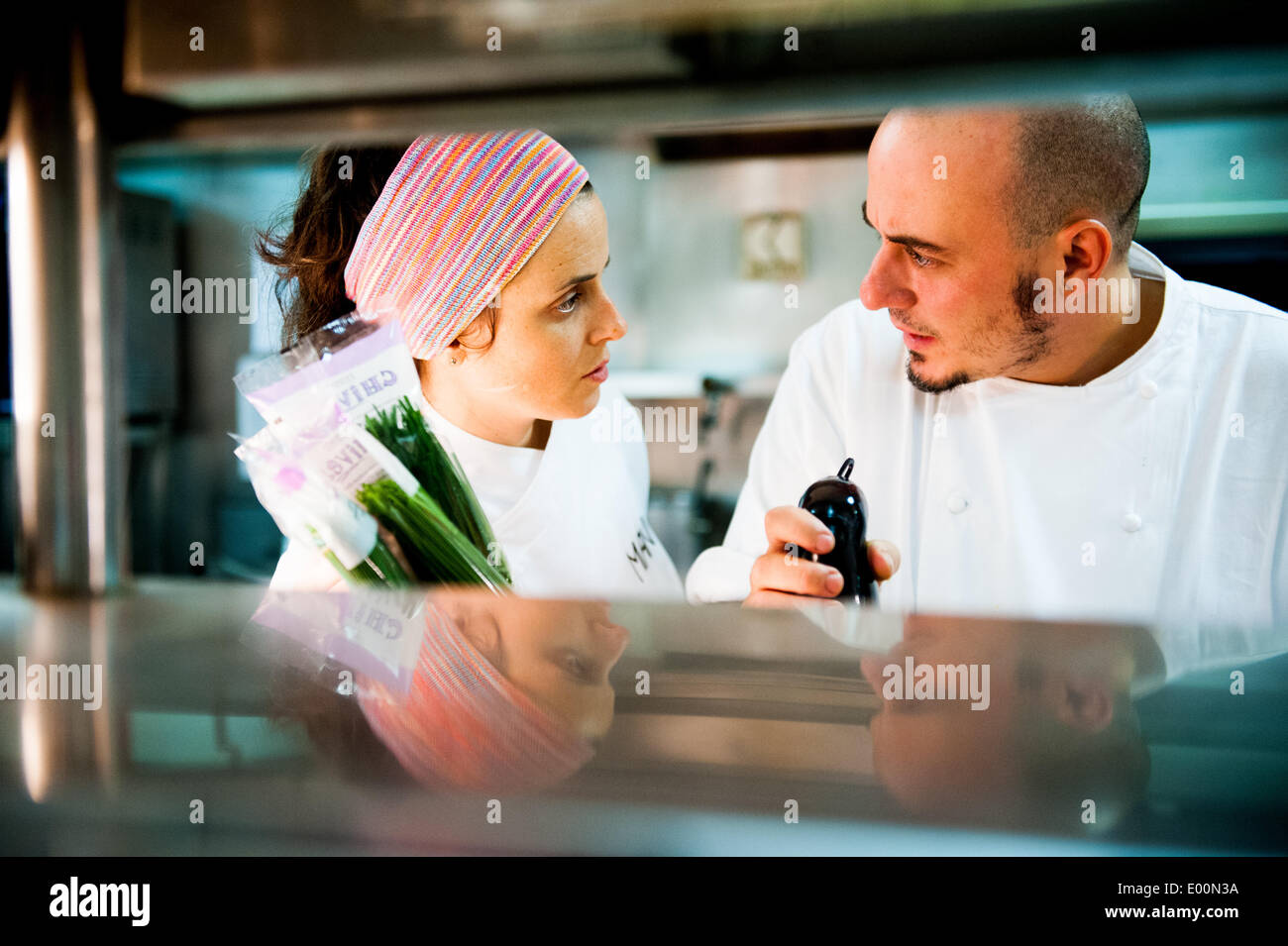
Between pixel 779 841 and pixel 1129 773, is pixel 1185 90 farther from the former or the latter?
pixel 779 841

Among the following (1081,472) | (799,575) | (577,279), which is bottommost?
(799,575)

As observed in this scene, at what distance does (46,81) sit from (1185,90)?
277 cm

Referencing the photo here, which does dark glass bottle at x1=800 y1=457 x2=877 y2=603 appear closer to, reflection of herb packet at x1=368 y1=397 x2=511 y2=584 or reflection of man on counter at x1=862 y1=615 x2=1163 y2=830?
reflection of man on counter at x1=862 y1=615 x2=1163 y2=830

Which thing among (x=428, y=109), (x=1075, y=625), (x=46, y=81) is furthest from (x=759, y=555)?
(x=46, y=81)

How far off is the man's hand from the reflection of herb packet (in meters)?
0.38

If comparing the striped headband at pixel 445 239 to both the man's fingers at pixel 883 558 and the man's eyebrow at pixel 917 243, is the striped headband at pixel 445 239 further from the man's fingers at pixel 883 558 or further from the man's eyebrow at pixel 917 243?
the man's fingers at pixel 883 558

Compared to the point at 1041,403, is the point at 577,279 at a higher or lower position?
higher

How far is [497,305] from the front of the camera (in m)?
1.36

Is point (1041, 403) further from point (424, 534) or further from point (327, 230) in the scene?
point (327, 230)

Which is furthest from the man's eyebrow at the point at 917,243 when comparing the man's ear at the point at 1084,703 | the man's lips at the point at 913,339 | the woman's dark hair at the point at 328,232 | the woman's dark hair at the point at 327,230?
the woman's dark hair at the point at 327,230

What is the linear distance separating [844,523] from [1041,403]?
375 mm

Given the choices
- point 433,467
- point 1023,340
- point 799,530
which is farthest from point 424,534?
point 1023,340

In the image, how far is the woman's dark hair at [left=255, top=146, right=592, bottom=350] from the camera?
137 cm
